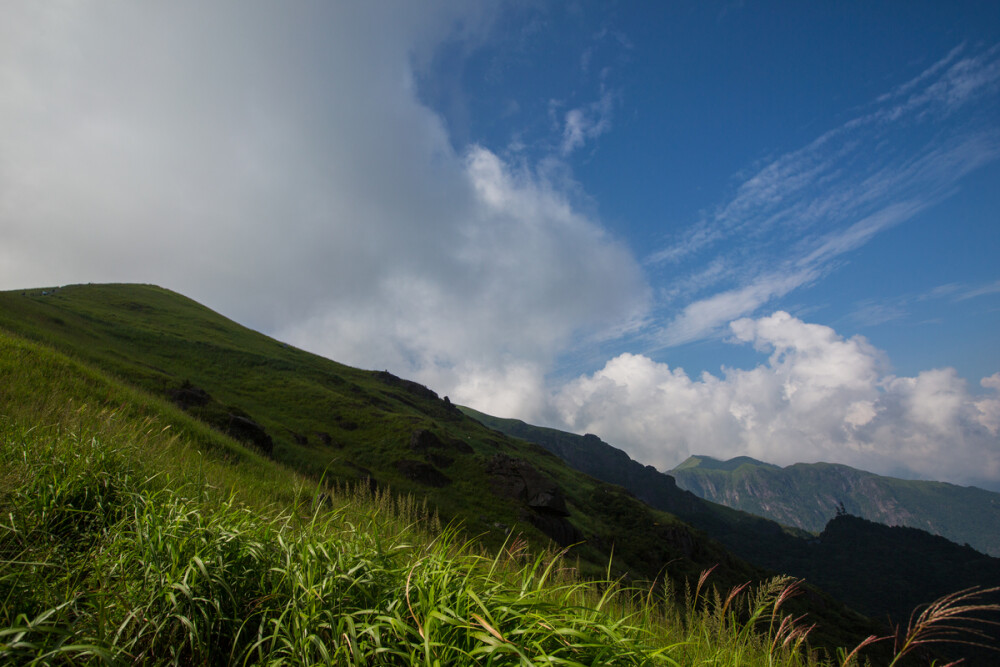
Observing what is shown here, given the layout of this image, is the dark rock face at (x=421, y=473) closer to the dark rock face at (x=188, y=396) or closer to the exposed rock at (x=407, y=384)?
the dark rock face at (x=188, y=396)

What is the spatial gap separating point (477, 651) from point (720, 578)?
95.2 m

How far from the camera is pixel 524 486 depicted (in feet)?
185

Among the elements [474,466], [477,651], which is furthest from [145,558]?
[474,466]

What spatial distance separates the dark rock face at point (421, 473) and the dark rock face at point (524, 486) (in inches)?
272

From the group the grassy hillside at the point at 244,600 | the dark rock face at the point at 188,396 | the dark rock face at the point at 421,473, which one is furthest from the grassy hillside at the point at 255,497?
the dark rock face at the point at 421,473

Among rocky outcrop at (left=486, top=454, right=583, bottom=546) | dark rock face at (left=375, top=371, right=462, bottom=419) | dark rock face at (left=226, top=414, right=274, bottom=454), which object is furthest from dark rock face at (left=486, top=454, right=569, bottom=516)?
dark rock face at (left=375, top=371, right=462, bottom=419)

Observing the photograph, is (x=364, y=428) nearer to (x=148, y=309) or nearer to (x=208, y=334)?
(x=208, y=334)

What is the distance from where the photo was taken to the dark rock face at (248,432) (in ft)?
100

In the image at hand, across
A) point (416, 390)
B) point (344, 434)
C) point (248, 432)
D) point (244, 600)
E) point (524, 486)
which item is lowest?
point (524, 486)

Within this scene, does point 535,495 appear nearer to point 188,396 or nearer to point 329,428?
point 329,428

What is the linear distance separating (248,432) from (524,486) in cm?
3504

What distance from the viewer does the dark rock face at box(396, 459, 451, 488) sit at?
53562 mm

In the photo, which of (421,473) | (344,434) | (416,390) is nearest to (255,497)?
(421,473)

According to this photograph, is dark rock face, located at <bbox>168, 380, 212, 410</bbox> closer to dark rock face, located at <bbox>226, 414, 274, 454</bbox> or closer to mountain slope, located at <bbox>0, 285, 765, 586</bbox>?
mountain slope, located at <bbox>0, 285, 765, 586</bbox>
